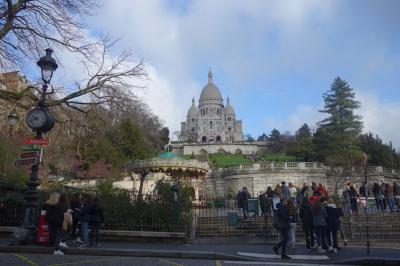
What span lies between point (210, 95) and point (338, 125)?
89.2 m

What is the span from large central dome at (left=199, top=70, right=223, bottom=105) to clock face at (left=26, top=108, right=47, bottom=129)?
146 metres

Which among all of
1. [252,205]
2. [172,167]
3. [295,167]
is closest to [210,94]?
[295,167]

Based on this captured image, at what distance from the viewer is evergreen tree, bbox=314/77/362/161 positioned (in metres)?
70.7

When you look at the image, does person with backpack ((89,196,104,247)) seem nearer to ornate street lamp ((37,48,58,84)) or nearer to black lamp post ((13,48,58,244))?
black lamp post ((13,48,58,244))

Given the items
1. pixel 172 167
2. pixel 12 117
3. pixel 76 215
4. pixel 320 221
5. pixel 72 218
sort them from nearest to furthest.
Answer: pixel 320 221 → pixel 72 218 → pixel 76 215 → pixel 12 117 → pixel 172 167

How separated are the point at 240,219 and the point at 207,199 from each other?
5.40ft

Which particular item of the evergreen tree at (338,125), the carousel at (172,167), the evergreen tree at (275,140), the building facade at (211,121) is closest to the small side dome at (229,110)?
the building facade at (211,121)

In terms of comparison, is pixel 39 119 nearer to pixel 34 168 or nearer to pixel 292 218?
pixel 34 168

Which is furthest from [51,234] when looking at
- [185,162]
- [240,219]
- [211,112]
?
[211,112]

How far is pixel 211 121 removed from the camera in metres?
154

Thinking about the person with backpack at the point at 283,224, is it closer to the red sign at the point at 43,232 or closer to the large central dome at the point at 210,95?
the red sign at the point at 43,232

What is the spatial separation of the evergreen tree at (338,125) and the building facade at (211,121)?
73.1 metres

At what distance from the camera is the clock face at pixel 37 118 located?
12.4 metres

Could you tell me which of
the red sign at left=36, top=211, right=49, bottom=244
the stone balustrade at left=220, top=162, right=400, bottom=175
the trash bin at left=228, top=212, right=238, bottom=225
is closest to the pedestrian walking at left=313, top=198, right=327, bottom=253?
the trash bin at left=228, top=212, right=238, bottom=225
